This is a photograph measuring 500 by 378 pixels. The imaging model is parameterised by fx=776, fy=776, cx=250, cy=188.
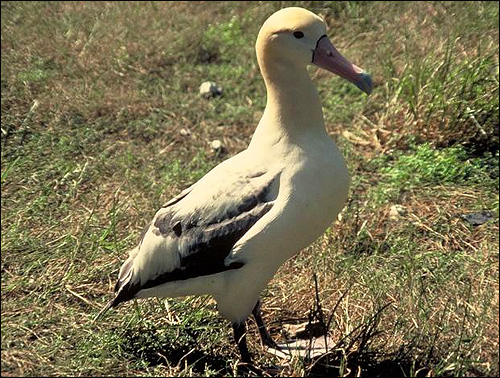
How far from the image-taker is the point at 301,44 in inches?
123

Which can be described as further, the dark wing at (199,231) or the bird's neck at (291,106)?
the bird's neck at (291,106)

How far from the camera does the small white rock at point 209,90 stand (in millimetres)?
6055

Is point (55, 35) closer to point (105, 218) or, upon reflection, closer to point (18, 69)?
point (18, 69)

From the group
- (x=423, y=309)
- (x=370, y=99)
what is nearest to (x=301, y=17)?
(x=423, y=309)

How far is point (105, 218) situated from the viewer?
14.3 ft

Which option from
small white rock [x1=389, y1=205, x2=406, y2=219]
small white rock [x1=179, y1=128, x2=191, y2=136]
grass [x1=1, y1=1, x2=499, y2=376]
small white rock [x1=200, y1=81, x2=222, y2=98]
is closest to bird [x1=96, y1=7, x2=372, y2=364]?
grass [x1=1, y1=1, x2=499, y2=376]

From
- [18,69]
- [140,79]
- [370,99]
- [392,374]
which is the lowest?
[392,374]

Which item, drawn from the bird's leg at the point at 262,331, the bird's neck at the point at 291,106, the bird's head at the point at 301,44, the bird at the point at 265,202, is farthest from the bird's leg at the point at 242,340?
Result: the bird's head at the point at 301,44

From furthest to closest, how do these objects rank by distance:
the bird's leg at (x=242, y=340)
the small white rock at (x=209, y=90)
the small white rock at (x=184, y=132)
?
the small white rock at (x=209, y=90)
the small white rock at (x=184, y=132)
the bird's leg at (x=242, y=340)

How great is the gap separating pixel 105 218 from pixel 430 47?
296cm

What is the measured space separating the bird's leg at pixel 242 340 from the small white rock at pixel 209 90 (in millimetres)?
3119

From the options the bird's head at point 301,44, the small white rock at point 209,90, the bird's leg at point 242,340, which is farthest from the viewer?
the small white rock at point 209,90

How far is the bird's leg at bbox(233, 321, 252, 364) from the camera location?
3209 mm

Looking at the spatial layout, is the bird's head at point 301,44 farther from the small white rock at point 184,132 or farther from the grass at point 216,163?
the small white rock at point 184,132
